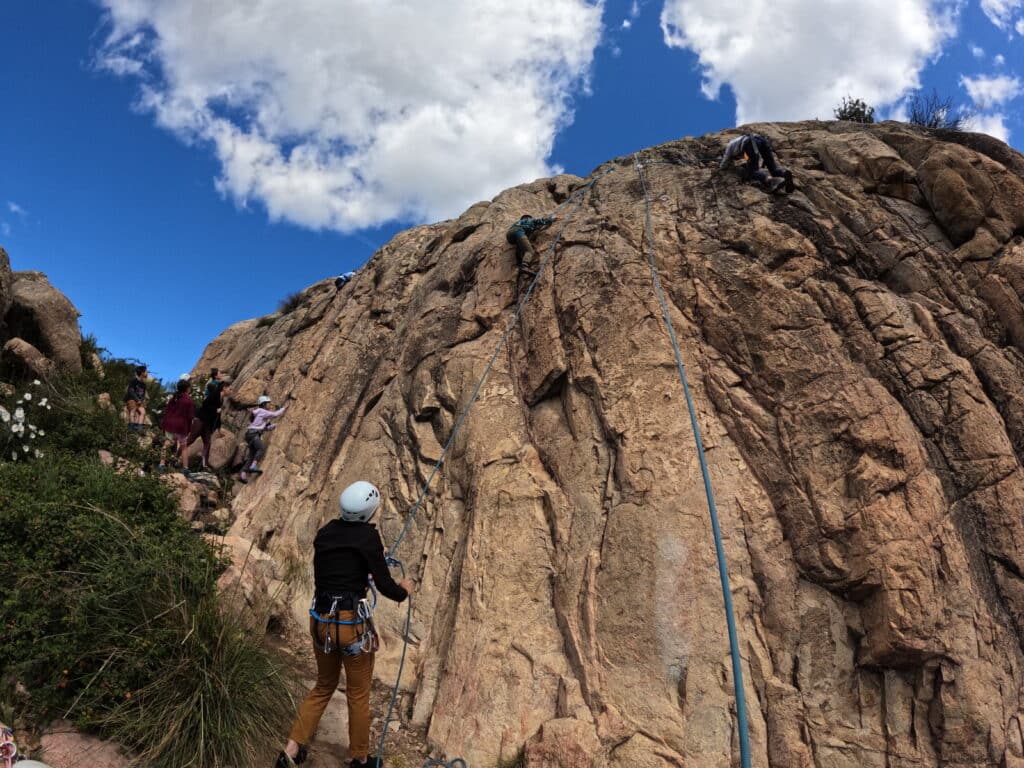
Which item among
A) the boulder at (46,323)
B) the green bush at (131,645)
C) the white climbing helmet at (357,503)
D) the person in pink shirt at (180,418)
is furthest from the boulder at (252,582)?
the boulder at (46,323)

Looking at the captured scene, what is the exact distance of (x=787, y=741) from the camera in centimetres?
517

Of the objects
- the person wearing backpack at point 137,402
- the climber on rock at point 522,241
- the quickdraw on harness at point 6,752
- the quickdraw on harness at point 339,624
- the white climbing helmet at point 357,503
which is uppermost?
the climber on rock at point 522,241

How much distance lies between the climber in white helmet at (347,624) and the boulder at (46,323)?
12.3 metres

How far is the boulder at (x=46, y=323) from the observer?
13.2 m

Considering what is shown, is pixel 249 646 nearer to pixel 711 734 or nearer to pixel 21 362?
pixel 711 734

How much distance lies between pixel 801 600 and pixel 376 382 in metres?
7.82

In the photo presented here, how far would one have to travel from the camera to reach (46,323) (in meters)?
13.4

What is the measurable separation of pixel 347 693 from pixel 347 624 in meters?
0.62

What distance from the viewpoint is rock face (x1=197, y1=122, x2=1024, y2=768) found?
210 inches

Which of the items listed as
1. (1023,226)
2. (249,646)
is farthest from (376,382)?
(1023,226)

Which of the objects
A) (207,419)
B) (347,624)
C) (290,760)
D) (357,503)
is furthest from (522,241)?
(290,760)

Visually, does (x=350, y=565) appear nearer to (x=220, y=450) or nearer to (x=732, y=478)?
(x=732, y=478)

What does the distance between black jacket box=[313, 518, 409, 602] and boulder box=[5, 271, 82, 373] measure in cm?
1226

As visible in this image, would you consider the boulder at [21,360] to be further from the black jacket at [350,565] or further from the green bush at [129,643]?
the black jacket at [350,565]
